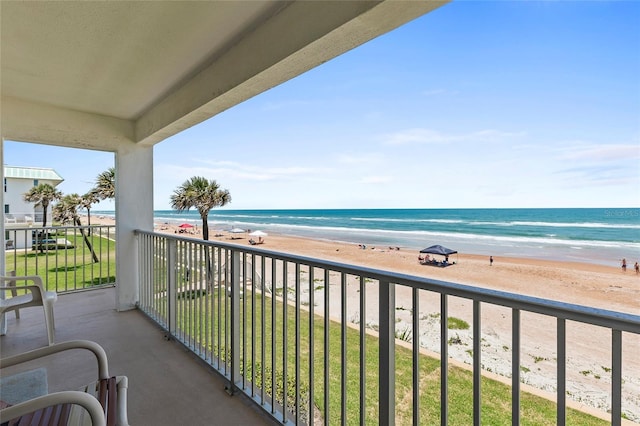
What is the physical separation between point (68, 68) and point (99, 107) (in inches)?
38.3

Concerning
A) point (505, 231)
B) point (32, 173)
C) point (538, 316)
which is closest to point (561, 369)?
point (538, 316)

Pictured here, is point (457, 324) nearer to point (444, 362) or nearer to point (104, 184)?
point (444, 362)

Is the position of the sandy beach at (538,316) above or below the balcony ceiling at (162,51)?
below

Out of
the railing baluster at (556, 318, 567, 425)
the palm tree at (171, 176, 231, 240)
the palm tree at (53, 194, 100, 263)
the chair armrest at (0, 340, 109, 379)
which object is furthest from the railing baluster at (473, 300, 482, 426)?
the palm tree at (53, 194, 100, 263)

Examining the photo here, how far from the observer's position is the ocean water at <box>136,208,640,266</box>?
14.4 metres

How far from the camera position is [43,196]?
45.2 ft

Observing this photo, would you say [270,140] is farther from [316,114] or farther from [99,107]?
[99,107]

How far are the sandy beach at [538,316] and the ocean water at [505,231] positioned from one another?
2.07 m

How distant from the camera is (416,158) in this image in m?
25.0

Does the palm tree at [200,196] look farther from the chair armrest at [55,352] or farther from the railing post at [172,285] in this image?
the chair armrest at [55,352]

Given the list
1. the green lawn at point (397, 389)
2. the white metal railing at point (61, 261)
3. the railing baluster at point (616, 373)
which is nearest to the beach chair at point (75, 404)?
the green lawn at point (397, 389)

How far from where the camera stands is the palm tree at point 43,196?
543 inches

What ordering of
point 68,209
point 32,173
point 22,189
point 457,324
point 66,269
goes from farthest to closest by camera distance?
point 32,173
point 22,189
point 68,209
point 457,324
point 66,269

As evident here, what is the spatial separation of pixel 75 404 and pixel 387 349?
3.37ft
